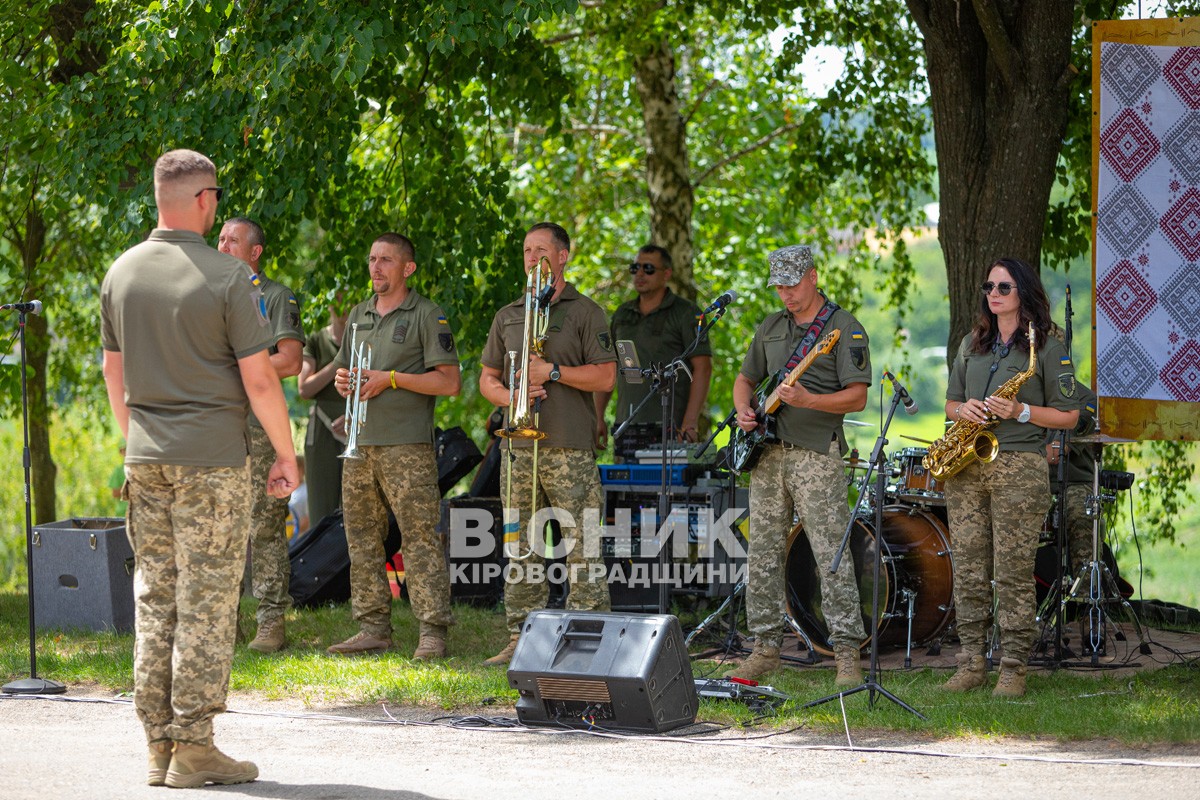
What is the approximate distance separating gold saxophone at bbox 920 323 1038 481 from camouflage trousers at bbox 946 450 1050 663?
83 millimetres

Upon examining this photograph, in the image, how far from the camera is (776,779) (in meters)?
4.66

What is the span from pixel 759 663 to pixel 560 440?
140 centimetres

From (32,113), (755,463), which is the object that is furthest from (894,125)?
(32,113)

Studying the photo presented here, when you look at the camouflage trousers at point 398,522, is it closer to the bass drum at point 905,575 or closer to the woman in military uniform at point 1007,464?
the bass drum at point 905,575

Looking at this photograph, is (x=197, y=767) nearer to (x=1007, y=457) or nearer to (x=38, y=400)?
(x=1007, y=457)

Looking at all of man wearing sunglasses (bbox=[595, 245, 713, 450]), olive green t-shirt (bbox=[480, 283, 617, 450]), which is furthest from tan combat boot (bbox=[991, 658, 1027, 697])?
man wearing sunglasses (bbox=[595, 245, 713, 450])

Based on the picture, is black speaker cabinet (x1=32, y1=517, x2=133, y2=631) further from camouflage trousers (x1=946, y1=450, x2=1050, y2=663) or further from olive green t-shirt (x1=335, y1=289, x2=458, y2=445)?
camouflage trousers (x1=946, y1=450, x2=1050, y2=663)

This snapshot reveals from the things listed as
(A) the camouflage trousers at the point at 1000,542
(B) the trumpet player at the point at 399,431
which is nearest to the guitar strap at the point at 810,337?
(A) the camouflage trousers at the point at 1000,542

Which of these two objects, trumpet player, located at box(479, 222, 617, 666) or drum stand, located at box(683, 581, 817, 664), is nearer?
trumpet player, located at box(479, 222, 617, 666)

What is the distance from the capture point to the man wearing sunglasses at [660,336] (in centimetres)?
841

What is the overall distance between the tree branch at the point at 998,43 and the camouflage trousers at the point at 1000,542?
249 centimetres

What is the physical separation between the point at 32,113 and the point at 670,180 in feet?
18.3

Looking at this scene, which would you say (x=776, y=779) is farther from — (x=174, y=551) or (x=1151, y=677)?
(x=1151, y=677)

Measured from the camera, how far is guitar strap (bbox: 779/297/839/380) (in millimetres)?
6352
